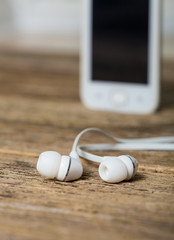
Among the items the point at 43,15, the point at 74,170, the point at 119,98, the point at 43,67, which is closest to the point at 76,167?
the point at 74,170

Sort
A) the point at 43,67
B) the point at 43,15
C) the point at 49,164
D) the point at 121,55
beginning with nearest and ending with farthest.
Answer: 1. the point at 49,164
2. the point at 121,55
3. the point at 43,67
4. the point at 43,15

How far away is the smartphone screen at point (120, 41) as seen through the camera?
2.77 feet

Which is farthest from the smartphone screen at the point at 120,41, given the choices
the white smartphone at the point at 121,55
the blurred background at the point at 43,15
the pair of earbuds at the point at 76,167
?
the blurred background at the point at 43,15

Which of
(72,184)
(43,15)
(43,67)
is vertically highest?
(43,15)

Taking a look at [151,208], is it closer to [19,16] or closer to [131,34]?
[131,34]

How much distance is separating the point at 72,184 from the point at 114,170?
2.4 inches

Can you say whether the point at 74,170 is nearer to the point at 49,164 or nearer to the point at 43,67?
the point at 49,164

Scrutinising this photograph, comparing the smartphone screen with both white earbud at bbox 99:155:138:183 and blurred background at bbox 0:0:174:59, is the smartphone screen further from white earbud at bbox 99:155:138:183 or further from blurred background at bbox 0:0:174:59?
blurred background at bbox 0:0:174:59

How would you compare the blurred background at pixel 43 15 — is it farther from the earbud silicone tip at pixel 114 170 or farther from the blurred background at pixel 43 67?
the earbud silicone tip at pixel 114 170

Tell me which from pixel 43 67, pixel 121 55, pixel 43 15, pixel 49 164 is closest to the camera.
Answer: pixel 49 164

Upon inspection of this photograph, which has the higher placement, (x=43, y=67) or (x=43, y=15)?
(x=43, y=15)

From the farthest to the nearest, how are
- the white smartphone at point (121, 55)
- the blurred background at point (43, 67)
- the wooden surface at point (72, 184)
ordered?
the blurred background at point (43, 67)
the white smartphone at point (121, 55)
the wooden surface at point (72, 184)

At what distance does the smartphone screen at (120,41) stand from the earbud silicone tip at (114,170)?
389 mm

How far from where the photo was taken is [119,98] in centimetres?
89
